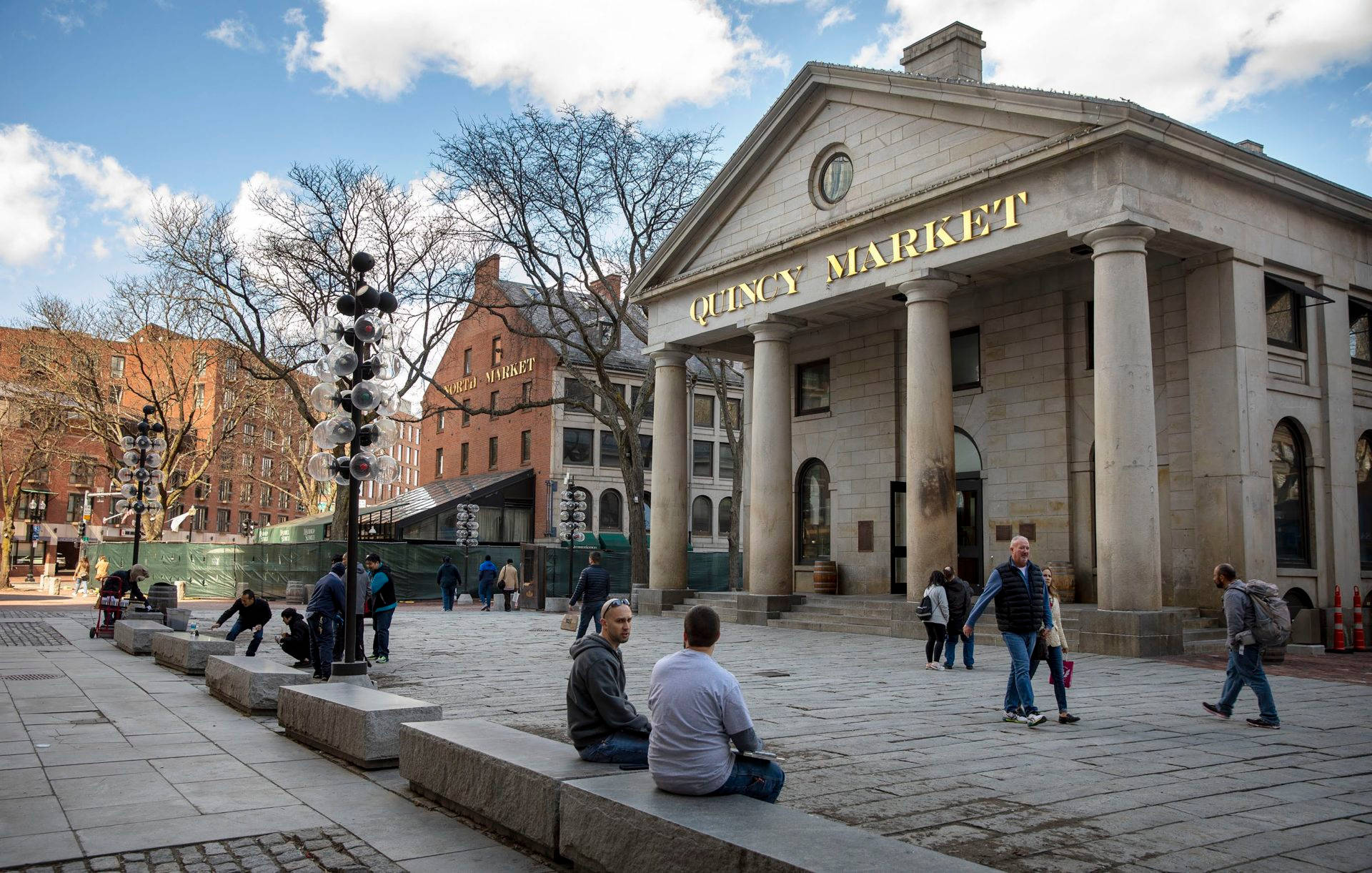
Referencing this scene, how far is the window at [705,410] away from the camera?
59.3 metres

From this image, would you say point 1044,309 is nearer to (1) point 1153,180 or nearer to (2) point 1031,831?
(1) point 1153,180

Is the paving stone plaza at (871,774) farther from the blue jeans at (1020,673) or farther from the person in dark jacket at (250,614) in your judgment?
the person in dark jacket at (250,614)

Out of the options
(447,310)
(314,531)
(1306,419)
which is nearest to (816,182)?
(1306,419)

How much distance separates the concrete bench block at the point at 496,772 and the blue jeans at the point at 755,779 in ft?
2.58

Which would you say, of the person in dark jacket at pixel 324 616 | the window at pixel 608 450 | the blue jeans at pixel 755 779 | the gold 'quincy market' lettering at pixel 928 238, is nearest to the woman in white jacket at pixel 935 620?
the gold 'quincy market' lettering at pixel 928 238

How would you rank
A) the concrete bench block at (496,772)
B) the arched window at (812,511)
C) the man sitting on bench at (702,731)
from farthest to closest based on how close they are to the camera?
the arched window at (812,511), the concrete bench block at (496,772), the man sitting on bench at (702,731)

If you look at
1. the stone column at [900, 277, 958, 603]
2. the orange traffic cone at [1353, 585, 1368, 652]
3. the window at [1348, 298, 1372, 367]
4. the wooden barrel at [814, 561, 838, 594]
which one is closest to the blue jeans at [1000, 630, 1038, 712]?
the stone column at [900, 277, 958, 603]

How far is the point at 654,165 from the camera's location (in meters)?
35.0

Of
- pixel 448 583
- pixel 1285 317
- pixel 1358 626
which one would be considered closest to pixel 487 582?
pixel 448 583

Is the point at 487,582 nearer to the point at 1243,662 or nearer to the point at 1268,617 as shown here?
the point at 1243,662

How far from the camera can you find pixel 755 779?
5445mm

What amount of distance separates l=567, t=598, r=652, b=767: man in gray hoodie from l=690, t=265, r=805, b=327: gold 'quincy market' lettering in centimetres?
1906

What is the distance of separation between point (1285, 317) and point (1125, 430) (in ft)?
20.1

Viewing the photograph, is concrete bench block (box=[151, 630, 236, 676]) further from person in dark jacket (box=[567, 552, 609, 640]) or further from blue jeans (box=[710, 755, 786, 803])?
blue jeans (box=[710, 755, 786, 803])
